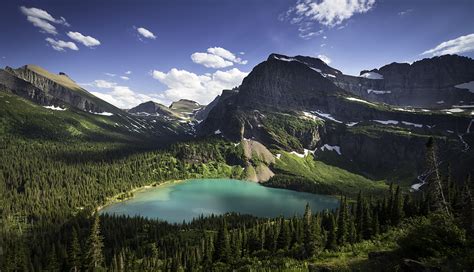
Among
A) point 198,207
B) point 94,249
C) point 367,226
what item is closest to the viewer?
point 94,249

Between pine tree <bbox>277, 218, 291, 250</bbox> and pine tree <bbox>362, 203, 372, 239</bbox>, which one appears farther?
pine tree <bbox>277, 218, 291, 250</bbox>

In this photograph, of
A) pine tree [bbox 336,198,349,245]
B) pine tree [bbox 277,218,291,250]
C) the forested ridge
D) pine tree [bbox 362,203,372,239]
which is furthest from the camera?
pine tree [bbox 277,218,291,250]

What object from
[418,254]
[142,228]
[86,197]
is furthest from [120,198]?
[418,254]

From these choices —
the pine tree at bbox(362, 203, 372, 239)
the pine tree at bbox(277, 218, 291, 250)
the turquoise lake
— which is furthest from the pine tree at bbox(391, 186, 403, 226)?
the turquoise lake

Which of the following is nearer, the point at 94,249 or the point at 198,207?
the point at 94,249

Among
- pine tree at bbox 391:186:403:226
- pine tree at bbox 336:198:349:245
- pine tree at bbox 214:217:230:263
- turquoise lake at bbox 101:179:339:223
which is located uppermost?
pine tree at bbox 391:186:403:226

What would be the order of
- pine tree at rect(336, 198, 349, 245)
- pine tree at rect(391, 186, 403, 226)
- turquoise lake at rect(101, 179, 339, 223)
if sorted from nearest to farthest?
pine tree at rect(336, 198, 349, 245) → pine tree at rect(391, 186, 403, 226) → turquoise lake at rect(101, 179, 339, 223)

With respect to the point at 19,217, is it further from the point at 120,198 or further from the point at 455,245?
the point at 455,245

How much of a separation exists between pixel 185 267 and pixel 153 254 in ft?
59.5

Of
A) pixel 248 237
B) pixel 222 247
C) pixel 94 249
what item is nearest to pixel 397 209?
pixel 248 237

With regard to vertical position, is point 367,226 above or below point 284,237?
above

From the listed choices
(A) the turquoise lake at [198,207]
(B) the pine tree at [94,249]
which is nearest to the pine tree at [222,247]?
(B) the pine tree at [94,249]

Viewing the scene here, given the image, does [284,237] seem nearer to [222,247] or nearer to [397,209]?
[222,247]

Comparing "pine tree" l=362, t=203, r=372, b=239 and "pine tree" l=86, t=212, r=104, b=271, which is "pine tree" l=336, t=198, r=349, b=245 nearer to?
"pine tree" l=362, t=203, r=372, b=239
